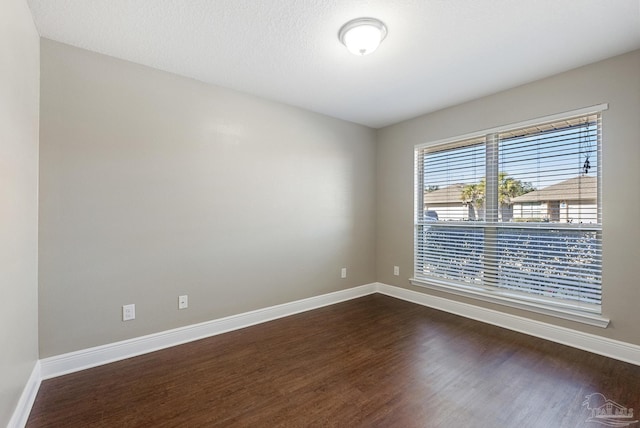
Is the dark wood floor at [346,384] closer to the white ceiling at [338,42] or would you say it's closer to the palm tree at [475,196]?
the palm tree at [475,196]

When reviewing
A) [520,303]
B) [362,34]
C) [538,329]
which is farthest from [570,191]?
[362,34]

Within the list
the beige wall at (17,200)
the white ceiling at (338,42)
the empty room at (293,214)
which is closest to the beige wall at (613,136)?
the empty room at (293,214)

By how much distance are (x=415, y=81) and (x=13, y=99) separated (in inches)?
116

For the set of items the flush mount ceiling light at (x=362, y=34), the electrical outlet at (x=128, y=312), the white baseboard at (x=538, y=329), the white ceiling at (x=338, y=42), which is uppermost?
the white ceiling at (x=338, y=42)

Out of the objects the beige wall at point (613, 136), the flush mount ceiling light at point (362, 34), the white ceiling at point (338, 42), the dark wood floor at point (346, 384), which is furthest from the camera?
the beige wall at point (613, 136)

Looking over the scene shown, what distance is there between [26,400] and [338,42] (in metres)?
3.11

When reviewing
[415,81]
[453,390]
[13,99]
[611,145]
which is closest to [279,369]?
[453,390]

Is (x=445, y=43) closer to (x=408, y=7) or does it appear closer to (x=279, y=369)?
(x=408, y=7)

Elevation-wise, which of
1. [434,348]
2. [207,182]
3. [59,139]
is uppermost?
[59,139]

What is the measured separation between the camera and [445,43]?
214 centimetres

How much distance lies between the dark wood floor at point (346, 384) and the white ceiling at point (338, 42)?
2.48 meters

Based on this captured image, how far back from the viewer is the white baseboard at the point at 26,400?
5.00ft

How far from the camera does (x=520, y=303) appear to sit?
112 inches

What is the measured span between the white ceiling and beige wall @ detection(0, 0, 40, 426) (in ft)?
1.26
